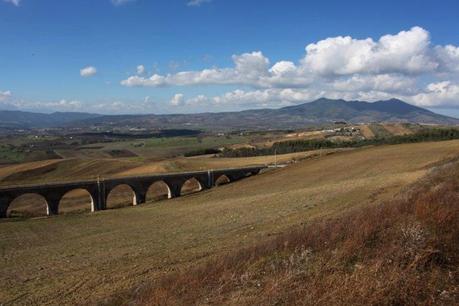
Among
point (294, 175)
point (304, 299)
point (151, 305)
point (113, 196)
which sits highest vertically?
point (304, 299)

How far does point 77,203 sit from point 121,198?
20.2 feet

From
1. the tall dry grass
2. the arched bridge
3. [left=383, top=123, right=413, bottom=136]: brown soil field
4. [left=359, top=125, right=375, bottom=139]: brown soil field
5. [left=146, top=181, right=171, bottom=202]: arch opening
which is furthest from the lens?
[left=383, top=123, right=413, bottom=136]: brown soil field

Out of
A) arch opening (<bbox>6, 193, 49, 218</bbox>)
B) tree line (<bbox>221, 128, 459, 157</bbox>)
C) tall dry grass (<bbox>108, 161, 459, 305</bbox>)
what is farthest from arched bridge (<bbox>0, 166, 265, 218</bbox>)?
tall dry grass (<bbox>108, 161, 459, 305</bbox>)

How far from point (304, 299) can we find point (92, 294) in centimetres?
800

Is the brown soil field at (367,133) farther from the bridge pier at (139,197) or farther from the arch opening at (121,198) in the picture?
the bridge pier at (139,197)

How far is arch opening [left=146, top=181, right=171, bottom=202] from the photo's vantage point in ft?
209

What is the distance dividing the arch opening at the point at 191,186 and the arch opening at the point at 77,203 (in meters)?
12.6

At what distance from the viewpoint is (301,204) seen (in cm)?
2720

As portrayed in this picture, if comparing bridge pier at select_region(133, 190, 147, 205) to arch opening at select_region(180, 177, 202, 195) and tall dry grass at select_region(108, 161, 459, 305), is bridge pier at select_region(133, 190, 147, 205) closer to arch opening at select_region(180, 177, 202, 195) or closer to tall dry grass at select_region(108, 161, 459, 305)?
arch opening at select_region(180, 177, 202, 195)

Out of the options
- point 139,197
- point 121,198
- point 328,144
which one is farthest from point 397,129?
point 139,197

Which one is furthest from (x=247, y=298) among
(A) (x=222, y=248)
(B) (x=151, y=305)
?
(A) (x=222, y=248)

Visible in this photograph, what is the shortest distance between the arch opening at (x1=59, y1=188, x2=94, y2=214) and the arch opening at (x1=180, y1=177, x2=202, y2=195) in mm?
12646

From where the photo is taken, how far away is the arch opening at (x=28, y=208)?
174 ft

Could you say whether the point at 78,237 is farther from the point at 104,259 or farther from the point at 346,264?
the point at 346,264
